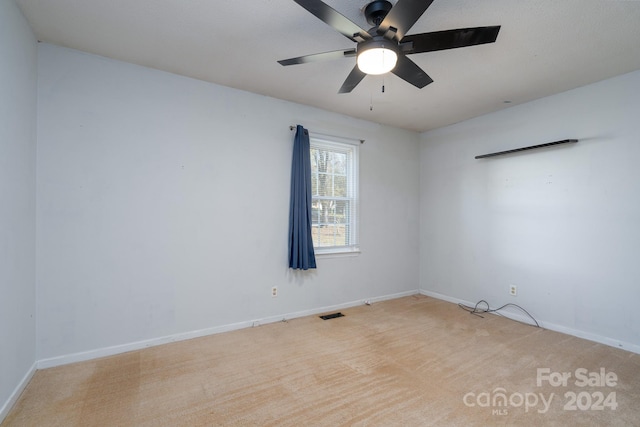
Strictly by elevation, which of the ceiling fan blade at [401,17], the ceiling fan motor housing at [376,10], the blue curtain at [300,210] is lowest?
the blue curtain at [300,210]

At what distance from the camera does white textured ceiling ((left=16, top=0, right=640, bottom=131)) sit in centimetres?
200

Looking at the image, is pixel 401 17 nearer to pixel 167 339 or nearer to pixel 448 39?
pixel 448 39

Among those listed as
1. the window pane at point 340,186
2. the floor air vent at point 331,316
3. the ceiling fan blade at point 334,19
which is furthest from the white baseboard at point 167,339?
the ceiling fan blade at point 334,19

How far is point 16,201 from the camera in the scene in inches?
79.6

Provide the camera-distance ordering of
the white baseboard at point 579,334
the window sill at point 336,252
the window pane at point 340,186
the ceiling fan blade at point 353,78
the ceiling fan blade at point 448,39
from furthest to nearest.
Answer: the window pane at point 340,186, the window sill at point 336,252, the white baseboard at point 579,334, the ceiling fan blade at point 353,78, the ceiling fan blade at point 448,39

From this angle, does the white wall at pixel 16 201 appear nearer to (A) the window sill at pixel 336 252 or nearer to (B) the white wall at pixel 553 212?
(A) the window sill at pixel 336 252

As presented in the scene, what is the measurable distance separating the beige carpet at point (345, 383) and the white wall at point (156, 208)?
0.33 m

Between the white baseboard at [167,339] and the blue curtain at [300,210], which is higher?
the blue curtain at [300,210]

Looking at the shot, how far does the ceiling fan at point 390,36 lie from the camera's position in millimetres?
1543

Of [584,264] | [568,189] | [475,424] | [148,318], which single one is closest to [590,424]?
[475,424]

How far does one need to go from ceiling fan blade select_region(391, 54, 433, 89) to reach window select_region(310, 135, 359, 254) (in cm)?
177

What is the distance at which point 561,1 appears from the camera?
1907mm

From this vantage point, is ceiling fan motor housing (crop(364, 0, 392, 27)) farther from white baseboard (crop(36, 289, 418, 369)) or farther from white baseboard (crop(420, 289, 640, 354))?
white baseboard (crop(420, 289, 640, 354))

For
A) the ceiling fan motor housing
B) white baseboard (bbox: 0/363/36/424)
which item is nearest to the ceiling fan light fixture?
the ceiling fan motor housing
